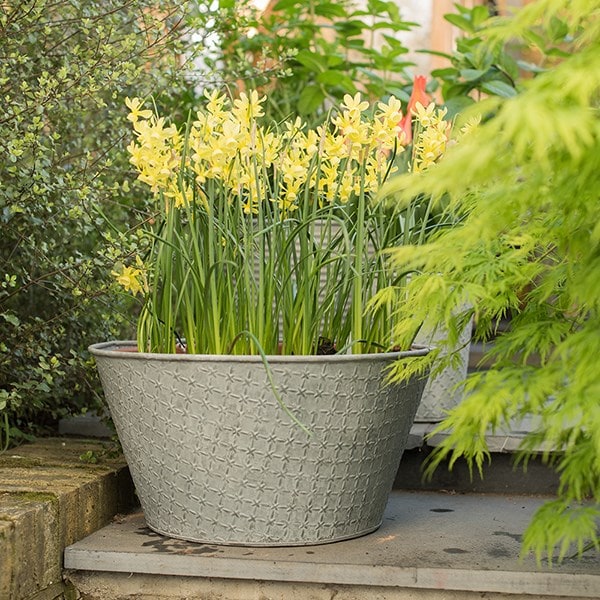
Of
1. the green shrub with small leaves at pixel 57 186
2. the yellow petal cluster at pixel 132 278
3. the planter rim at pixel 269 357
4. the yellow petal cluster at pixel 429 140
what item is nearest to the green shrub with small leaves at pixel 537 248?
the planter rim at pixel 269 357

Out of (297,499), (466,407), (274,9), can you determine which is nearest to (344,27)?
(274,9)

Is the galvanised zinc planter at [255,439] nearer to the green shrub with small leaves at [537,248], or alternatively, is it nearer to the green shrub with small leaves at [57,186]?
the green shrub with small leaves at [537,248]

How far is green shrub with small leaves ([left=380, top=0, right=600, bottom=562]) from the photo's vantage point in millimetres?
1099

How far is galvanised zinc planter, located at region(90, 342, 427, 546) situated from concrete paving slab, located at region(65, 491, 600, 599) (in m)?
0.06

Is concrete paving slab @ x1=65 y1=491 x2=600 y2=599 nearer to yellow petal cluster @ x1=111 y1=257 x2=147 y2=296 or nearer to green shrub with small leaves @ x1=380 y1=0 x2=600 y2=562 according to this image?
green shrub with small leaves @ x1=380 y1=0 x2=600 y2=562

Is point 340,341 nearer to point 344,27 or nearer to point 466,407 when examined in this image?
point 466,407

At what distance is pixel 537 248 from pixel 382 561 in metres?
0.64

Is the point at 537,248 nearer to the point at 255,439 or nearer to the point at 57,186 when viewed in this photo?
the point at 255,439

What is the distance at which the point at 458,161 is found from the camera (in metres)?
1.10

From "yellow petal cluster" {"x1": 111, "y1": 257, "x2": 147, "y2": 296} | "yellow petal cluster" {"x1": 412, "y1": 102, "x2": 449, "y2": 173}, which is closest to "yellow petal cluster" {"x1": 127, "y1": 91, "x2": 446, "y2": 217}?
"yellow petal cluster" {"x1": 412, "y1": 102, "x2": 449, "y2": 173}

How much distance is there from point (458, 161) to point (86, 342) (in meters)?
1.55

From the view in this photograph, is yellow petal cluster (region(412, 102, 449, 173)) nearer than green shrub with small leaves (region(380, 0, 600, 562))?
No

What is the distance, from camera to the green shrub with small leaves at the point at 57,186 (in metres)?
2.05

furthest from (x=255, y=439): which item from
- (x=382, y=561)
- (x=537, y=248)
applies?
(x=537, y=248)
